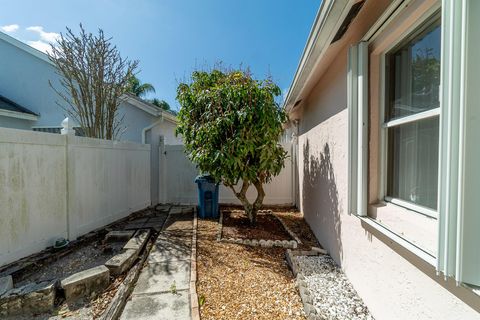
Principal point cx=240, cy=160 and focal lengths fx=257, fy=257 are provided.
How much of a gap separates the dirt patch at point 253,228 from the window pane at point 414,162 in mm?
2950

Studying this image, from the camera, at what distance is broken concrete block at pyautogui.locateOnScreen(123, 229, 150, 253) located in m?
4.34

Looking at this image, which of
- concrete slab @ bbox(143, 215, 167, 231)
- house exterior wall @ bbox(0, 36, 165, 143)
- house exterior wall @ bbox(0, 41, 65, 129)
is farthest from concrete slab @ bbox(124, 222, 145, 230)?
house exterior wall @ bbox(0, 41, 65, 129)

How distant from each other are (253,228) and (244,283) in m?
2.35

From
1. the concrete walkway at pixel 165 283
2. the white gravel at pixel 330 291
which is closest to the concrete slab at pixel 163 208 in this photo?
the concrete walkway at pixel 165 283

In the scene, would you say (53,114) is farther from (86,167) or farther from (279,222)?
(279,222)

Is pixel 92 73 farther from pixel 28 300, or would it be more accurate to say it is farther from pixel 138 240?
pixel 28 300

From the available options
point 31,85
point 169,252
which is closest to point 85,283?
point 169,252

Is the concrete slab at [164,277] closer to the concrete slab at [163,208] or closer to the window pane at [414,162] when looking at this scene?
the window pane at [414,162]

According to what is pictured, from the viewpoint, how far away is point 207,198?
21.8 feet

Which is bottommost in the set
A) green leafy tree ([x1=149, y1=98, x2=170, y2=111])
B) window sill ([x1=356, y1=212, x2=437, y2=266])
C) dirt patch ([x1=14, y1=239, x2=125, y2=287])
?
dirt patch ([x1=14, y1=239, x2=125, y2=287])

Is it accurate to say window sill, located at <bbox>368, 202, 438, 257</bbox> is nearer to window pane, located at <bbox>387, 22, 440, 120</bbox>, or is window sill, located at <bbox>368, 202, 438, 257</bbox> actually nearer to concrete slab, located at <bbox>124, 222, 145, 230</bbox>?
window pane, located at <bbox>387, 22, 440, 120</bbox>

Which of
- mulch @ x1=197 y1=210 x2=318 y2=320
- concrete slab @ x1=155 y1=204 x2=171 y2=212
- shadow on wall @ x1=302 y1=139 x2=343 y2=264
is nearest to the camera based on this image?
mulch @ x1=197 y1=210 x2=318 y2=320

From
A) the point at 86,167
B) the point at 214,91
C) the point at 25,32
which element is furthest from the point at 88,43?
the point at 25,32

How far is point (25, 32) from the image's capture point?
10.1m
